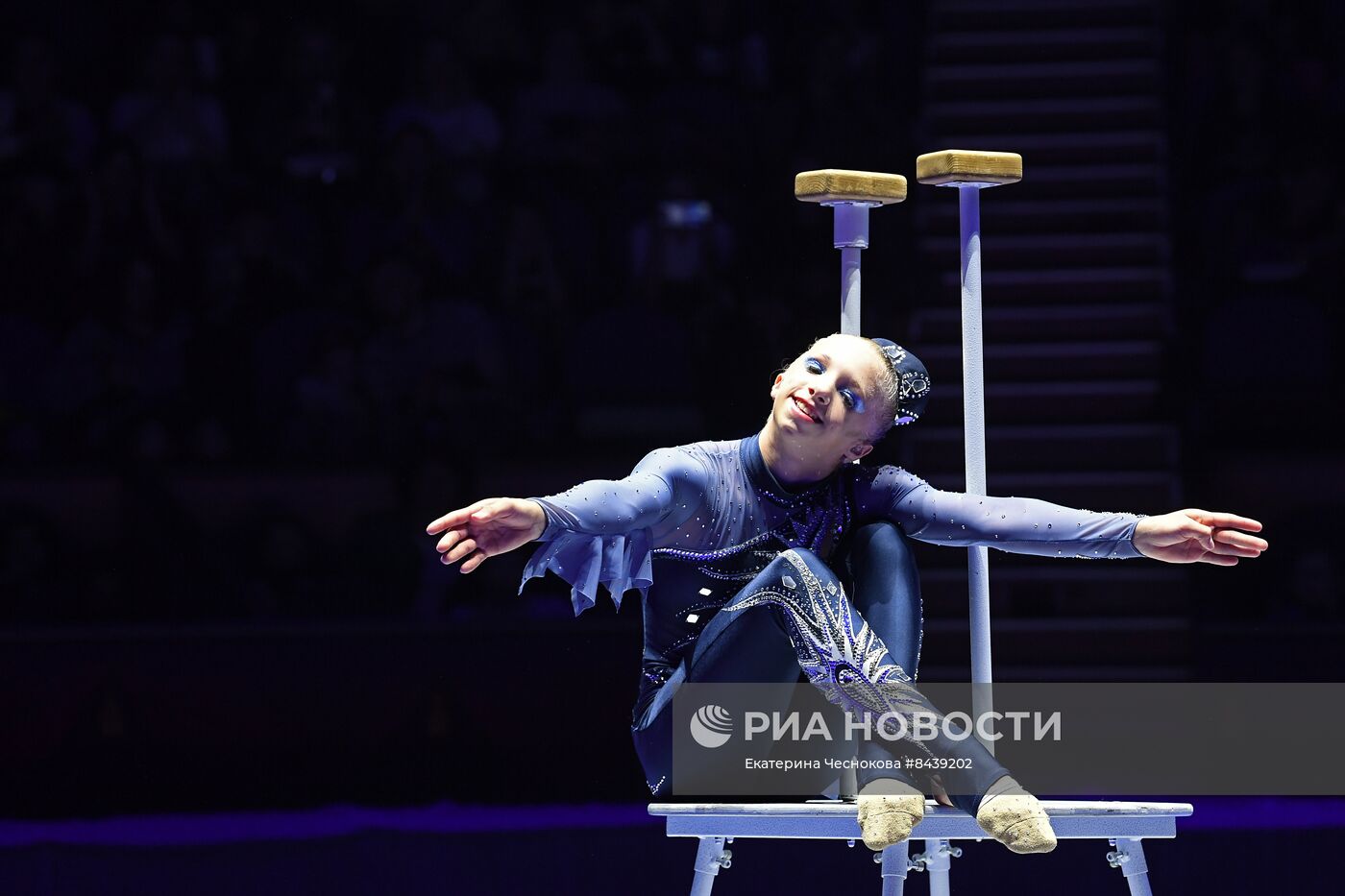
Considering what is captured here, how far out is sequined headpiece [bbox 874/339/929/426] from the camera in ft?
8.34

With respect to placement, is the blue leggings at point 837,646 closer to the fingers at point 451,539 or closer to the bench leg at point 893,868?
the bench leg at point 893,868

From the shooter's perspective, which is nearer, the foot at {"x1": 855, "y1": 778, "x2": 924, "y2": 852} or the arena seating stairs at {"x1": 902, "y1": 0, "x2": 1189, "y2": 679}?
the foot at {"x1": 855, "y1": 778, "x2": 924, "y2": 852}

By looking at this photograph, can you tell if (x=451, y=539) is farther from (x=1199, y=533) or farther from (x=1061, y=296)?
(x=1061, y=296)

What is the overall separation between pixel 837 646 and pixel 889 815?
23cm

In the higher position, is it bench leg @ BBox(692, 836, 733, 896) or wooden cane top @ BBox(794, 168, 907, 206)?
wooden cane top @ BBox(794, 168, 907, 206)

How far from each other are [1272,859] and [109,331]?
3.15 meters

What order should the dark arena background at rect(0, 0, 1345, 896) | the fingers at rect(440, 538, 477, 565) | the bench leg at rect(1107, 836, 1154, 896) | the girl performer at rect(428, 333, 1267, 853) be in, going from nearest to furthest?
1. the fingers at rect(440, 538, 477, 565)
2. the girl performer at rect(428, 333, 1267, 853)
3. the bench leg at rect(1107, 836, 1154, 896)
4. the dark arena background at rect(0, 0, 1345, 896)

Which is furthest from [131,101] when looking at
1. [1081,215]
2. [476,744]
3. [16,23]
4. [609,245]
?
[1081,215]

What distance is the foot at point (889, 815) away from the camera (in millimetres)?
2172

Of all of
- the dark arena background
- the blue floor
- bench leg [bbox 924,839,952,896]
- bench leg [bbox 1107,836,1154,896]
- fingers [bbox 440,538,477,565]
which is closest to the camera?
fingers [bbox 440,538,477,565]

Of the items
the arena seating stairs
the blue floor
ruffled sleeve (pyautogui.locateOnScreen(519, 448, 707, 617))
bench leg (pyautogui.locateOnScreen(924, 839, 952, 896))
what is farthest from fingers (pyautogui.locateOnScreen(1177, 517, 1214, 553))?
the arena seating stairs

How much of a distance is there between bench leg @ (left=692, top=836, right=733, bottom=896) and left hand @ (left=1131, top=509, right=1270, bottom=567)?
2.37ft

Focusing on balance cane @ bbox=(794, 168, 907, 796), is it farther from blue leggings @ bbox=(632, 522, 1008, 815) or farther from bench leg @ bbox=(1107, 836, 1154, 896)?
bench leg @ bbox=(1107, 836, 1154, 896)

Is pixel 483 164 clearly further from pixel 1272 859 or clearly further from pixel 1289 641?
pixel 1272 859
